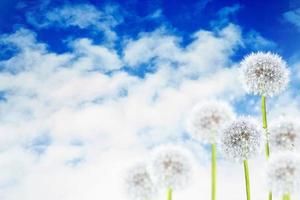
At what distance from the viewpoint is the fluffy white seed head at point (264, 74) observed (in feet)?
15.9

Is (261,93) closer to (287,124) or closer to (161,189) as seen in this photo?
(287,124)

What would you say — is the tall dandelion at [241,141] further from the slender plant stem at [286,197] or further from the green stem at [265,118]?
the slender plant stem at [286,197]

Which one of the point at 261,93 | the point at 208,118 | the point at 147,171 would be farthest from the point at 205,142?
the point at 261,93

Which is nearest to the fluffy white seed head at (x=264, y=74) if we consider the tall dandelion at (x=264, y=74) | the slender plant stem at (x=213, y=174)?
the tall dandelion at (x=264, y=74)

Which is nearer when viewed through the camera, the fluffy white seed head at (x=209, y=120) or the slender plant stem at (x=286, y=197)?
the slender plant stem at (x=286, y=197)

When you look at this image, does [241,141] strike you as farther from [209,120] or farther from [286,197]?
[286,197]

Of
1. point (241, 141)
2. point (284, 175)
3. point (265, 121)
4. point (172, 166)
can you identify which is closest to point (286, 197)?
point (284, 175)

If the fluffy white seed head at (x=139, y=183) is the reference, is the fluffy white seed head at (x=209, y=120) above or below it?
above

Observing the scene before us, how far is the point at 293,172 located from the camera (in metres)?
3.35

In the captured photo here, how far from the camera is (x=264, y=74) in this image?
492 cm

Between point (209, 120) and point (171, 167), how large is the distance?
701 mm

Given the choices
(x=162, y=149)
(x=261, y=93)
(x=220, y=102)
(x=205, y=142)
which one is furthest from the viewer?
(x=261, y=93)

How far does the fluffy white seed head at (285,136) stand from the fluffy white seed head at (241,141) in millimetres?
166

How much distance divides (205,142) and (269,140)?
2.09 ft
